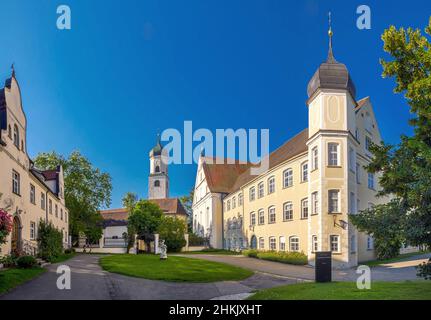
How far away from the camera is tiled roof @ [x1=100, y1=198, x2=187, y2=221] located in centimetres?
7925

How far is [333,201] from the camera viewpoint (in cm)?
2602

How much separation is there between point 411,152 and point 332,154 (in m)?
15.8

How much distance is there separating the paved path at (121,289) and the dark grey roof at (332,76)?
14535mm

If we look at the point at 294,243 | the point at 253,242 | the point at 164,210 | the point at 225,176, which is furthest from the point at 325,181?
the point at 164,210

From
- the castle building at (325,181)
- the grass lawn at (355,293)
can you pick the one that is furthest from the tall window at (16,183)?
the castle building at (325,181)

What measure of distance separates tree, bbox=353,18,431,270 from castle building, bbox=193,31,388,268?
13.6m

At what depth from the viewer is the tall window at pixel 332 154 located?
2625 cm

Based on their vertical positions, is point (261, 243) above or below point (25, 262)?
below

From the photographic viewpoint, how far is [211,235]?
5656cm

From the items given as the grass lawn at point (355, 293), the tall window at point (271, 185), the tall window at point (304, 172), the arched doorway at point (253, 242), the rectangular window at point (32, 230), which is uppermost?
the tall window at point (304, 172)

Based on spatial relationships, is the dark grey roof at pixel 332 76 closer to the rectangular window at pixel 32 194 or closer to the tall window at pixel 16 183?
the tall window at pixel 16 183

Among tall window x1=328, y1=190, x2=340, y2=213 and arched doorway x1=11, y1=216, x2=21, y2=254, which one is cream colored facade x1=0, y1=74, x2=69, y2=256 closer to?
arched doorway x1=11, y1=216, x2=21, y2=254

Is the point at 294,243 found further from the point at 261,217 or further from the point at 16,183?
the point at 16,183
